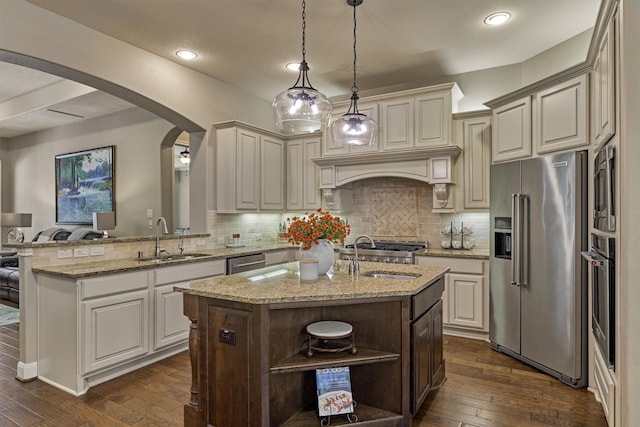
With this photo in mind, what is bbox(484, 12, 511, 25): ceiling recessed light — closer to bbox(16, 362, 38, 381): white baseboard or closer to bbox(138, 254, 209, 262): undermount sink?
bbox(138, 254, 209, 262): undermount sink

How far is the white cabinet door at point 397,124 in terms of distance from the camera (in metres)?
4.45

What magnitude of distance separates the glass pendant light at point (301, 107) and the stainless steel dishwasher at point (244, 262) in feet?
6.70

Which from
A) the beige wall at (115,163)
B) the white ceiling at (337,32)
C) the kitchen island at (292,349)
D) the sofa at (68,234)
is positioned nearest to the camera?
the kitchen island at (292,349)

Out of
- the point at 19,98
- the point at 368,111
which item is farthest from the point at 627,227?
the point at 19,98

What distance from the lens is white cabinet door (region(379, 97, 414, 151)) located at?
14.6 ft

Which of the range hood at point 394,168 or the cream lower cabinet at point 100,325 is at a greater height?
the range hood at point 394,168

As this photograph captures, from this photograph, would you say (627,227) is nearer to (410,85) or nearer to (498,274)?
(498,274)

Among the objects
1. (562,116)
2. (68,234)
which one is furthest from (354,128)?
(68,234)

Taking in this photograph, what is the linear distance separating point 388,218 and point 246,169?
1972 mm

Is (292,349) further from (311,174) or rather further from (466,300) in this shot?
(311,174)

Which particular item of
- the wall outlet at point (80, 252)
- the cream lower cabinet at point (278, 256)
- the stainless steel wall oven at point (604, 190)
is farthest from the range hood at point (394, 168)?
the wall outlet at point (80, 252)

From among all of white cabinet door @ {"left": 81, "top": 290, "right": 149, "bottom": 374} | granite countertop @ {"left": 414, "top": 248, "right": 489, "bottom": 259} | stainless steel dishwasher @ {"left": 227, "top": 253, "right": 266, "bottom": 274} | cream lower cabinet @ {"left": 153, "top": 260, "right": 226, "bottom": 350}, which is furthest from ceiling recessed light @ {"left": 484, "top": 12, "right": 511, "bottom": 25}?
white cabinet door @ {"left": 81, "top": 290, "right": 149, "bottom": 374}

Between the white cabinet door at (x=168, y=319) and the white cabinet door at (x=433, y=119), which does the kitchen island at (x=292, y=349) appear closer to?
the white cabinet door at (x=168, y=319)

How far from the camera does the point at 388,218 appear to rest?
5.08m
